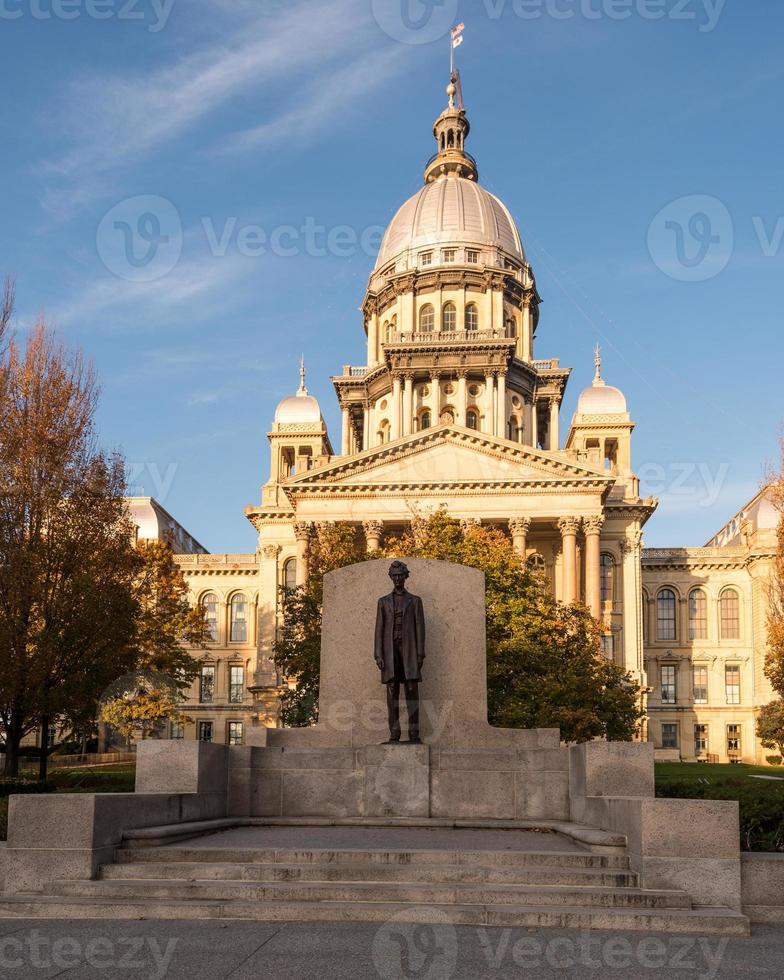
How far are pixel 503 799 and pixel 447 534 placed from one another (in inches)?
1079

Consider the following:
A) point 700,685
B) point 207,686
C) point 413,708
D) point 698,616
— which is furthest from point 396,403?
point 413,708

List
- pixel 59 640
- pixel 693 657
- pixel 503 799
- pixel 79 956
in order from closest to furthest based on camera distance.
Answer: pixel 79 956 → pixel 503 799 → pixel 59 640 → pixel 693 657

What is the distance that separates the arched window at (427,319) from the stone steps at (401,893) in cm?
7954

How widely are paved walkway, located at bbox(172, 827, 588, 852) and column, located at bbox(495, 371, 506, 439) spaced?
224ft

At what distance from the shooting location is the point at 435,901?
9367 millimetres

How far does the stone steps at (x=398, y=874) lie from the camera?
984 centimetres

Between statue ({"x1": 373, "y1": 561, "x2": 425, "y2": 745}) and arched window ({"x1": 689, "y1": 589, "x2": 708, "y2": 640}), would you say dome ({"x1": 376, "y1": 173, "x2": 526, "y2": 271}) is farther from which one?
statue ({"x1": 373, "y1": 561, "x2": 425, "y2": 745})

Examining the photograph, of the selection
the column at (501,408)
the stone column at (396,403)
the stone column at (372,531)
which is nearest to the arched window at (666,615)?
Result: the column at (501,408)

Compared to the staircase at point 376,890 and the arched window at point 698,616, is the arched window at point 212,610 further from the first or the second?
the staircase at point 376,890

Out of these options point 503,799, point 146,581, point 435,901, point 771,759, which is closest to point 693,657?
point 771,759

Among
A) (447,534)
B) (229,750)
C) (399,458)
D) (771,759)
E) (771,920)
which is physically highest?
(399,458)

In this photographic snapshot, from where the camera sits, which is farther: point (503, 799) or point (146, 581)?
point (146, 581)

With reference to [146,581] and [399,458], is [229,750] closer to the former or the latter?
[146,581]

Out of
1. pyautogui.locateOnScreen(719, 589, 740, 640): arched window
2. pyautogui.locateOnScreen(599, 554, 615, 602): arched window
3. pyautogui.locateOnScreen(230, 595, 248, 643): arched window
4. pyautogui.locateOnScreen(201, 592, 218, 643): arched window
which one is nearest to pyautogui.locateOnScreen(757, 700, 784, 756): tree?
pyautogui.locateOnScreen(599, 554, 615, 602): arched window
